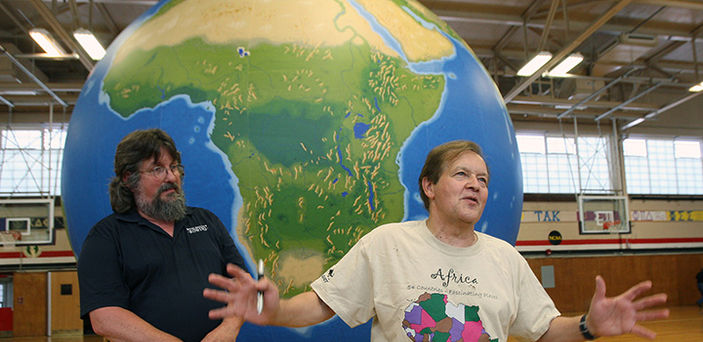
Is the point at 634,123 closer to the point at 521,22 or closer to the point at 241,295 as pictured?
the point at 521,22

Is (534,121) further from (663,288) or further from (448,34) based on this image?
(448,34)

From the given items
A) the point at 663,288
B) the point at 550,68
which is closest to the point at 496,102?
the point at 550,68

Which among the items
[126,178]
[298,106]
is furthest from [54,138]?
[126,178]

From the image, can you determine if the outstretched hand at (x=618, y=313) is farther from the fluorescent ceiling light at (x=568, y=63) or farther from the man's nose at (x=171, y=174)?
the fluorescent ceiling light at (x=568, y=63)

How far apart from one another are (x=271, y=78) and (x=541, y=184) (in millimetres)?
13855

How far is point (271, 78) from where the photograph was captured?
2.48m

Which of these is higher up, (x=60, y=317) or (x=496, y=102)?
(x=496, y=102)

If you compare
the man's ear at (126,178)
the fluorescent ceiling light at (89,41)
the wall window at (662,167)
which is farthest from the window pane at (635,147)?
the man's ear at (126,178)

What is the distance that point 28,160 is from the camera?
1309 centimetres

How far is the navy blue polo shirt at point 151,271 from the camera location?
1.75 metres

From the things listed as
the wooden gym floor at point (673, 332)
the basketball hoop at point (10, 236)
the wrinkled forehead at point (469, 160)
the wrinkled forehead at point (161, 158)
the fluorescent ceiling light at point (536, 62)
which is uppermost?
the fluorescent ceiling light at point (536, 62)

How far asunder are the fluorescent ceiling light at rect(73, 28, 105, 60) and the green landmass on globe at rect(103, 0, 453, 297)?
5322 millimetres

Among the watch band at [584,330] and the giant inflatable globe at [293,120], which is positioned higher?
the giant inflatable globe at [293,120]

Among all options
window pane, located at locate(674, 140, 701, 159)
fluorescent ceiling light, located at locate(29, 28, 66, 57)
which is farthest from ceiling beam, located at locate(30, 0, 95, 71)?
window pane, located at locate(674, 140, 701, 159)
